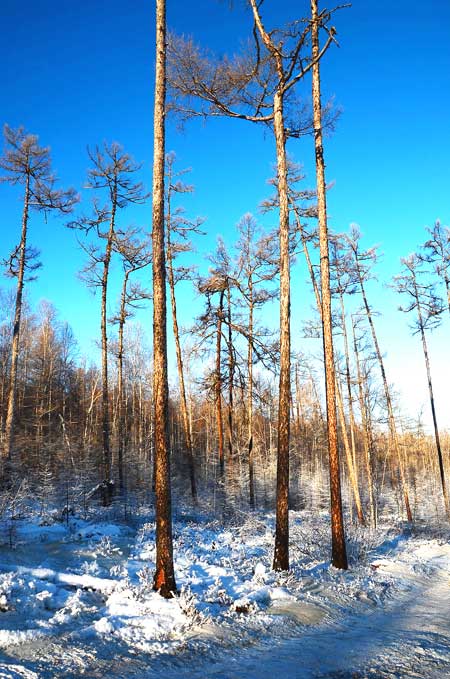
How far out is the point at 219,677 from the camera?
3.96 meters

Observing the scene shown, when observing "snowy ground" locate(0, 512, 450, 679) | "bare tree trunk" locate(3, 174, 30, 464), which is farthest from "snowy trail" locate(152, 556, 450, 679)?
"bare tree trunk" locate(3, 174, 30, 464)

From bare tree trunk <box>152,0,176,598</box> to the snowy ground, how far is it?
0.47 m

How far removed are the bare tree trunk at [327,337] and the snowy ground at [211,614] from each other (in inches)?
30.3

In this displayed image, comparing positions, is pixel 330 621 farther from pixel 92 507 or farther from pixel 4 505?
pixel 92 507

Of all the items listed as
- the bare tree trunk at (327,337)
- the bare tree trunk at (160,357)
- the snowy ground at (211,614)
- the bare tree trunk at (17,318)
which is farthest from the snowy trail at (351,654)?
the bare tree trunk at (17,318)

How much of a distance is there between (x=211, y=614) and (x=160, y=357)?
3.74m

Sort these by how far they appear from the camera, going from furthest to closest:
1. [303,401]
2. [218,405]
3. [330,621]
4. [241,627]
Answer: [303,401]
[218,405]
[330,621]
[241,627]

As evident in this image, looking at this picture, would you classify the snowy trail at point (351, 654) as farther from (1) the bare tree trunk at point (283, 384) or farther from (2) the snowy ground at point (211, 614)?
(1) the bare tree trunk at point (283, 384)

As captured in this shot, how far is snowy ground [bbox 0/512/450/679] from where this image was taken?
4207 mm

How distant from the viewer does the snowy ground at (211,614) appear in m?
4.21

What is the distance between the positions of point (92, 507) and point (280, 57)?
1496cm

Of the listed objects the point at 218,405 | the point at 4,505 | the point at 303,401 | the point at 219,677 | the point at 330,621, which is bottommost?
the point at 330,621

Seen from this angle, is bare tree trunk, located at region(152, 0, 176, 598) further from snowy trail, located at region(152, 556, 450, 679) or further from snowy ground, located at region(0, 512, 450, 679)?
snowy trail, located at region(152, 556, 450, 679)

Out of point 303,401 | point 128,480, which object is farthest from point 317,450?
point 128,480
